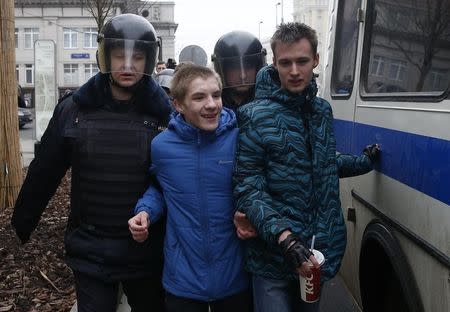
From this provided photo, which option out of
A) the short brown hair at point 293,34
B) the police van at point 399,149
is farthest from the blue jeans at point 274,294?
the short brown hair at point 293,34

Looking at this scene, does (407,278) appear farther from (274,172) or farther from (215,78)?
(215,78)

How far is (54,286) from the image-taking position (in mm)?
4512

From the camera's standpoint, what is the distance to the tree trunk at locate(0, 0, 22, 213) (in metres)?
6.02

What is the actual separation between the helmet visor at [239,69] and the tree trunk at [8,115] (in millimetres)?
2837

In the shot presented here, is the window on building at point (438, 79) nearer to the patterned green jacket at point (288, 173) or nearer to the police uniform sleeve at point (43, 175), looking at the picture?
the patterned green jacket at point (288, 173)

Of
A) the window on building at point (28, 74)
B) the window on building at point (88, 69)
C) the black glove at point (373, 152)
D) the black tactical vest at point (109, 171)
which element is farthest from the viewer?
the window on building at point (88, 69)

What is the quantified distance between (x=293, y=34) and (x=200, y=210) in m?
0.86

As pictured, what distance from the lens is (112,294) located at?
281 cm

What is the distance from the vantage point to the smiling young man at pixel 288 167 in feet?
7.93

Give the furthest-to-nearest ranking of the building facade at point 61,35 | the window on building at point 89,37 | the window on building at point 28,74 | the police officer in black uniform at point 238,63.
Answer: the window on building at point 28,74
the window on building at point 89,37
the building facade at point 61,35
the police officer in black uniform at point 238,63

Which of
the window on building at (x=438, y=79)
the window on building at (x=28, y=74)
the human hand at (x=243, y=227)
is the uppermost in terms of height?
the window on building at (x=438, y=79)

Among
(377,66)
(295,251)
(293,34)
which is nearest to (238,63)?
(377,66)

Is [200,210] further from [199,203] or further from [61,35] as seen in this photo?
[61,35]

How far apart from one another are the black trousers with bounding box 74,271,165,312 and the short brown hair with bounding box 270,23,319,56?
1297 millimetres
